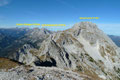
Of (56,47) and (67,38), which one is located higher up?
(67,38)

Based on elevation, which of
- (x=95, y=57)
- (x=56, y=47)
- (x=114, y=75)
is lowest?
(x=114, y=75)

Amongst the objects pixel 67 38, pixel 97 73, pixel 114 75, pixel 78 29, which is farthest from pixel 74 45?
pixel 114 75

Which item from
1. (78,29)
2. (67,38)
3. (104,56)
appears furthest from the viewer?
(78,29)

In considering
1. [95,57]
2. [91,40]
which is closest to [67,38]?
[91,40]

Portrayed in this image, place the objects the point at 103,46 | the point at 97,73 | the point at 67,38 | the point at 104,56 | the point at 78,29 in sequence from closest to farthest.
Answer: the point at 97,73
the point at 104,56
the point at 103,46
the point at 67,38
the point at 78,29

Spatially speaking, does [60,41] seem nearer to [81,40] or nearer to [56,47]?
[56,47]

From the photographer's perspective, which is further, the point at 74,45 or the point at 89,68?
the point at 74,45

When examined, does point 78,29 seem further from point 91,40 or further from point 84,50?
point 84,50
